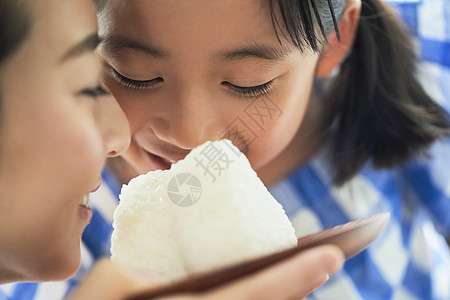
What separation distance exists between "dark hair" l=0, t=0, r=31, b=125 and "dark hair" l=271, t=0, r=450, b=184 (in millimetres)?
560

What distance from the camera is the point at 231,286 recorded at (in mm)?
288

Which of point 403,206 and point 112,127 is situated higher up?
point 112,127

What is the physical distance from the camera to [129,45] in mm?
456

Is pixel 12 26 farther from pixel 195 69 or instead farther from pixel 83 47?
pixel 195 69

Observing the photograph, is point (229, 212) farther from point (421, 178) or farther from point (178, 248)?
point (421, 178)

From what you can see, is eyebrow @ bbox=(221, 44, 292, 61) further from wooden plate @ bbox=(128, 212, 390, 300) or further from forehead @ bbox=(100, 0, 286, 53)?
wooden plate @ bbox=(128, 212, 390, 300)

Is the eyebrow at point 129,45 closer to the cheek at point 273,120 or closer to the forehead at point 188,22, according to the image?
the forehead at point 188,22

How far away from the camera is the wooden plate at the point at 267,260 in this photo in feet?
0.93

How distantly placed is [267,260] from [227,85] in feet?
0.73

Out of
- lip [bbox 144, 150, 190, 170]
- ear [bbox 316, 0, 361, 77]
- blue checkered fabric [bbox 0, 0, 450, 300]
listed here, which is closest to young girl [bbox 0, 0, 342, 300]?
lip [bbox 144, 150, 190, 170]

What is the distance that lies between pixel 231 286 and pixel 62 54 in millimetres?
218

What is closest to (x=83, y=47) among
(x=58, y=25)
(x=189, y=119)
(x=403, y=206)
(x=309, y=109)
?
(x=58, y=25)

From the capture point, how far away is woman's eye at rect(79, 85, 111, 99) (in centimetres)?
39

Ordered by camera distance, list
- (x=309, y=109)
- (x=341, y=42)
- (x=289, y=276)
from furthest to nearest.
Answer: (x=309, y=109) → (x=341, y=42) → (x=289, y=276)
